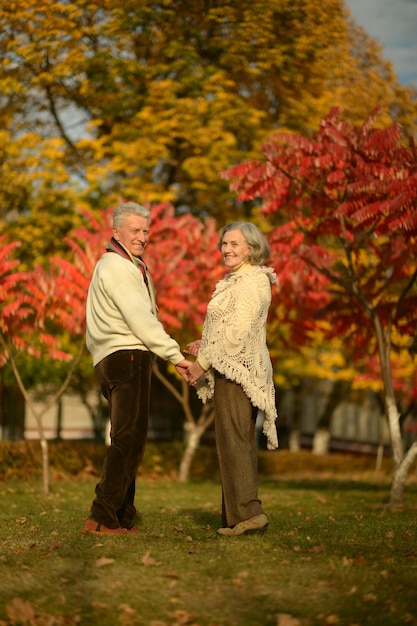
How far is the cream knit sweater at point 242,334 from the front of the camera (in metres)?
6.94

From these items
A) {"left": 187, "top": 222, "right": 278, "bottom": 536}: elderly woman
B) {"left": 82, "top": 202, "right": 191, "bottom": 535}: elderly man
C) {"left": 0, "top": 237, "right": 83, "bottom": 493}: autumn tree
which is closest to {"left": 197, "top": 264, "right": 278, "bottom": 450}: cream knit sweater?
{"left": 187, "top": 222, "right": 278, "bottom": 536}: elderly woman

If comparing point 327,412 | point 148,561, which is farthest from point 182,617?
point 327,412

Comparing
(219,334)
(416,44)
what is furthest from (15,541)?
(416,44)

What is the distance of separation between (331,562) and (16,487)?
27.9ft

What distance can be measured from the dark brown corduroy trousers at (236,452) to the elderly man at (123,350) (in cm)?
37

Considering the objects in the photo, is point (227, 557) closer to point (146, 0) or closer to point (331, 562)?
point (331, 562)

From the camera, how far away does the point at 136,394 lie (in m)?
7.04

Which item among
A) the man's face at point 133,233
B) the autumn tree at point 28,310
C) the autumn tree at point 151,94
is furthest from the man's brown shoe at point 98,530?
the autumn tree at point 151,94

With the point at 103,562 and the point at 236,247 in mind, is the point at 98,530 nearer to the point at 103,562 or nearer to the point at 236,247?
the point at 103,562

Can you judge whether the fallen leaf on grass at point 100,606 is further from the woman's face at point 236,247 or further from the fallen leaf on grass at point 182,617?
the woman's face at point 236,247

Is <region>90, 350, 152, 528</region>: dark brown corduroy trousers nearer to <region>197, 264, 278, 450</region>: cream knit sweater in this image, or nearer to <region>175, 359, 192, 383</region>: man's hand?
<region>175, 359, 192, 383</region>: man's hand

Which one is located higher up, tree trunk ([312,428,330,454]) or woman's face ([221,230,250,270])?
woman's face ([221,230,250,270])

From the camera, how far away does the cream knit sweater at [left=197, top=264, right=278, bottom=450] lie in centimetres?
694

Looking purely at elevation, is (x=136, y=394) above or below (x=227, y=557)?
above
